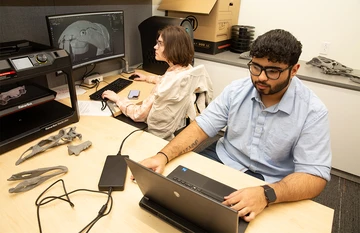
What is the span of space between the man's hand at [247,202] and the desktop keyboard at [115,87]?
3.91ft

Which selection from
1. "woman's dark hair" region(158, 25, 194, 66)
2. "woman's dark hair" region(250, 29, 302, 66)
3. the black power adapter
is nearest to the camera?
the black power adapter

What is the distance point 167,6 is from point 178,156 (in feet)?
6.10

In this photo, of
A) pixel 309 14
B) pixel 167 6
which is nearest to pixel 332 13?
pixel 309 14

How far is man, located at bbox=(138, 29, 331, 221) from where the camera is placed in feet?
3.01

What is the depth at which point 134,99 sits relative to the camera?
1.76 meters

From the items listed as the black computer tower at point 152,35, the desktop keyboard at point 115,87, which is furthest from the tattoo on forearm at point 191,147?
the black computer tower at point 152,35

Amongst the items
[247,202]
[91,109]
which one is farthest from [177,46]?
[247,202]

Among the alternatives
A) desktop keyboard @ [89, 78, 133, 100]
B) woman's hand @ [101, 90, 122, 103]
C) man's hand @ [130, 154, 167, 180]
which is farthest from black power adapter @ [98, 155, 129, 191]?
desktop keyboard @ [89, 78, 133, 100]

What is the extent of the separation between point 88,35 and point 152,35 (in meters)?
0.59

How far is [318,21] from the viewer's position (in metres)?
2.29

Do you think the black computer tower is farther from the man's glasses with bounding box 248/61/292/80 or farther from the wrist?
the wrist

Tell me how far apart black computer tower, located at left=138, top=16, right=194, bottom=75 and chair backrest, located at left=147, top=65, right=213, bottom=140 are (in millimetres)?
627

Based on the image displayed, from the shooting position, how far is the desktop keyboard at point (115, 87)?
171 cm

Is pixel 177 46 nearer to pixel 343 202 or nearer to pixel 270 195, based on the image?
pixel 270 195
